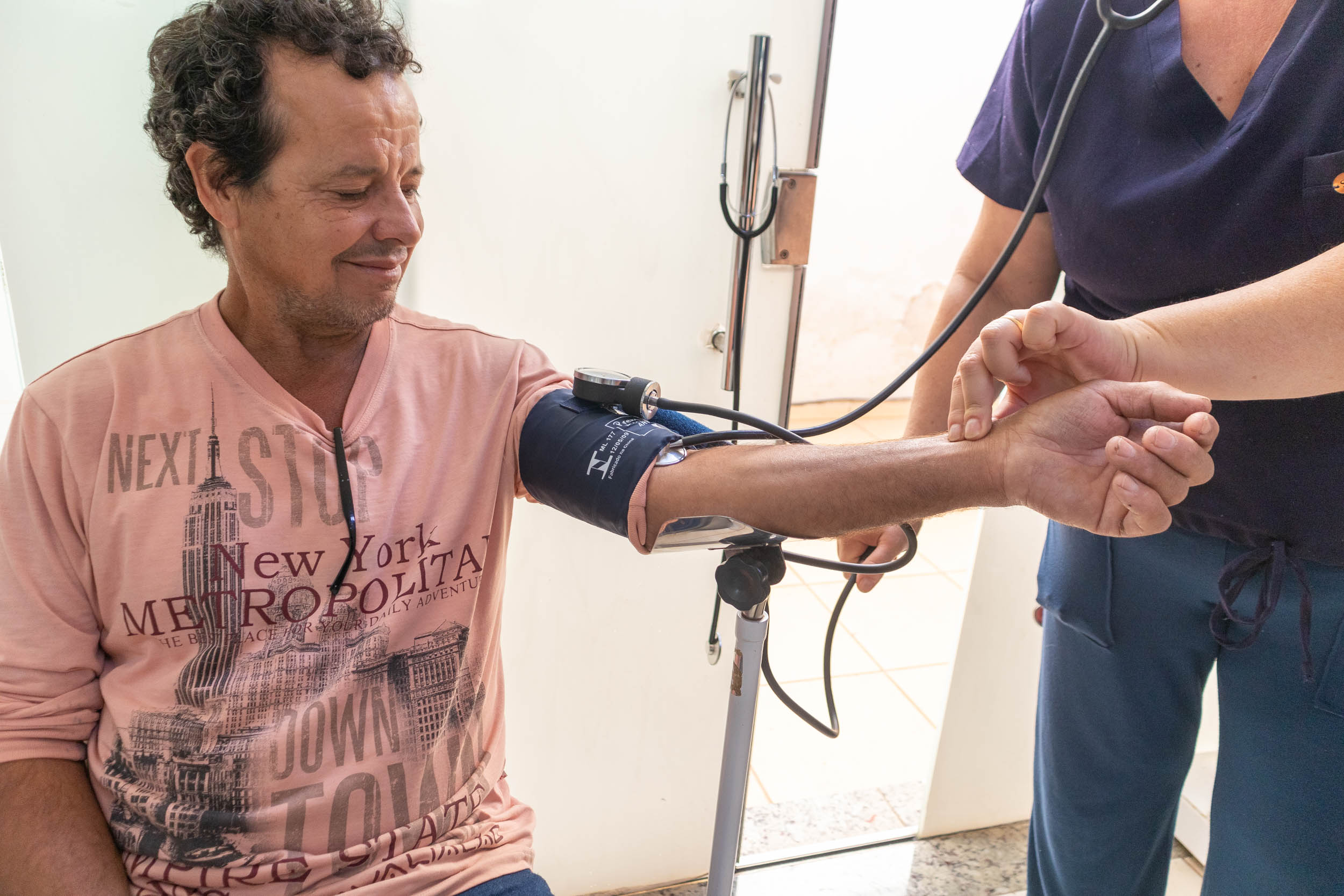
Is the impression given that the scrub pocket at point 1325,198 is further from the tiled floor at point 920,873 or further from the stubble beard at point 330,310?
the tiled floor at point 920,873

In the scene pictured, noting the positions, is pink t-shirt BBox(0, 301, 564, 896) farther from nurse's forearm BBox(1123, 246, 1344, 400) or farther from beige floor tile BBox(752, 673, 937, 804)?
beige floor tile BBox(752, 673, 937, 804)

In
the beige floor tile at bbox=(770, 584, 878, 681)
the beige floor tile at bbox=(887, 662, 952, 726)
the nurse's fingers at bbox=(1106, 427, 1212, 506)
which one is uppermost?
the nurse's fingers at bbox=(1106, 427, 1212, 506)

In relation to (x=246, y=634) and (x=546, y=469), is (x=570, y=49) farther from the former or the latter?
(x=246, y=634)

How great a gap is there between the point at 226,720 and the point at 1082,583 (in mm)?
979

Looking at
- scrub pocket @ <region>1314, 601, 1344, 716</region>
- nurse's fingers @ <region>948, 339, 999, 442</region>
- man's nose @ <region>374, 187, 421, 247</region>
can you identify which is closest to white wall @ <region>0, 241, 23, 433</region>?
man's nose @ <region>374, 187, 421, 247</region>

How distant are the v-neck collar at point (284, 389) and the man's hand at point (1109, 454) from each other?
0.64 metres

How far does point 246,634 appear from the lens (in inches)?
36.2

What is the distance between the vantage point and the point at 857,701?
7.81 ft

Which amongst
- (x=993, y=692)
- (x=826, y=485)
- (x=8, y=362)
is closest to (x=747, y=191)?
(x=826, y=485)

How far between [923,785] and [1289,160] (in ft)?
5.39

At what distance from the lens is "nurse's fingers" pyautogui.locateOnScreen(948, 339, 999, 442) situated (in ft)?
2.59

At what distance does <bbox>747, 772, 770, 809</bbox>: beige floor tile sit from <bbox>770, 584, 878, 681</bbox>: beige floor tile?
1.13 feet

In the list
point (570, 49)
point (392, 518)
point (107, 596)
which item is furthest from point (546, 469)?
point (570, 49)

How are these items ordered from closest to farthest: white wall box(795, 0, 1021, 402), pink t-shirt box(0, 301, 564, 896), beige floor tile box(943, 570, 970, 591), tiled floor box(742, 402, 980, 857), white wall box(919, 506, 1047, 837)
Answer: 1. pink t-shirt box(0, 301, 564, 896)
2. white wall box(919, 506, 1047, 837)
3. tiled floor box(742, 402, 980, 857)
4. beige floor tile box(943, 570, 970, 591)
5. white wall box(795, 0, 1021, 402)
